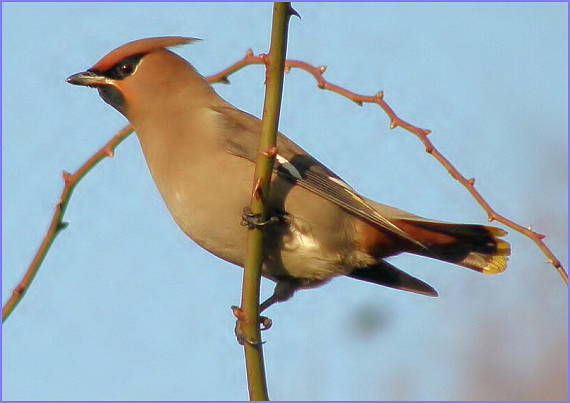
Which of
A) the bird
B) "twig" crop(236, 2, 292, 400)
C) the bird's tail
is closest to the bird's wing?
the bird

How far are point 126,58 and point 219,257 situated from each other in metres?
0.87

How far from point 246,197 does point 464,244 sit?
93 cm

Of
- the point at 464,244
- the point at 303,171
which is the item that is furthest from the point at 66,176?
the point at 464,244

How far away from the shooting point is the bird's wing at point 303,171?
3.50 meters

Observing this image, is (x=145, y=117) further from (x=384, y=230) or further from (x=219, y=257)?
(x=384, y=230)

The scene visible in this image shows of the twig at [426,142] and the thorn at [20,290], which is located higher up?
the twig at [426,142]

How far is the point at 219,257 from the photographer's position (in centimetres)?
358

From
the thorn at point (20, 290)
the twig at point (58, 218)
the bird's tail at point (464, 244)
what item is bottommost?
the thorn at point (20, 290)

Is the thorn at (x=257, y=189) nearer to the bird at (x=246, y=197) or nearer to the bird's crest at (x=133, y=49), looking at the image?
the bird at (x=246, y=197)

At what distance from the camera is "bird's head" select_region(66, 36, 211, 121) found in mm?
3768

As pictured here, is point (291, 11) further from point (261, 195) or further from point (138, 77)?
point (138, 77)

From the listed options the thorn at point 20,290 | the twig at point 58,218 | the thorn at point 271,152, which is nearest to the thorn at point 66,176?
the twig at point 58,218

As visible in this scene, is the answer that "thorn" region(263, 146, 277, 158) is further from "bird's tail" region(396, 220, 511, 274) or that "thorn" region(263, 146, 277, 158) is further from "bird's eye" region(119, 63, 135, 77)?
"bird's eye" region(119, 63, 135, 77)

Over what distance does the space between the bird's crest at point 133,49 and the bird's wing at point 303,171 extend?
35 centimetres
